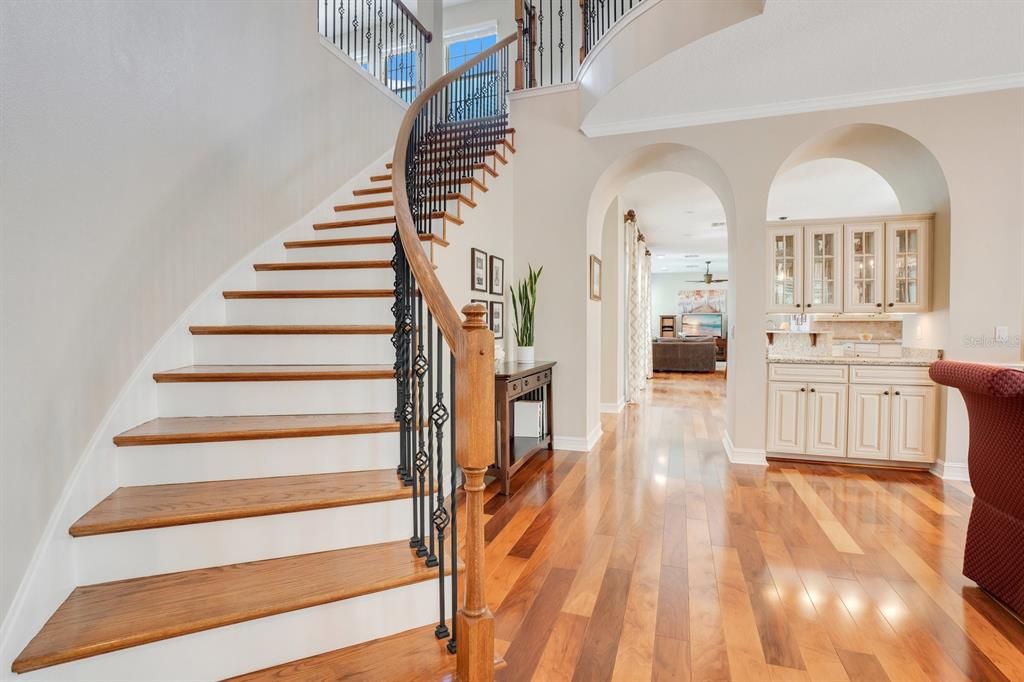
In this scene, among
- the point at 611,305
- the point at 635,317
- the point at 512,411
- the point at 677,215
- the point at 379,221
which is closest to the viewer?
the point at 379,221

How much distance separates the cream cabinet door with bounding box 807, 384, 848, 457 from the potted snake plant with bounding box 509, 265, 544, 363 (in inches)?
93.6

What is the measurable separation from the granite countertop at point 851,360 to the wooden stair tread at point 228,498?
3.51 metres

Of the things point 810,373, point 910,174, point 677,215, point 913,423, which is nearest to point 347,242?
point 810,373

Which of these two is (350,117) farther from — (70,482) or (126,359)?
(70,482)

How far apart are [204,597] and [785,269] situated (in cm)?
470

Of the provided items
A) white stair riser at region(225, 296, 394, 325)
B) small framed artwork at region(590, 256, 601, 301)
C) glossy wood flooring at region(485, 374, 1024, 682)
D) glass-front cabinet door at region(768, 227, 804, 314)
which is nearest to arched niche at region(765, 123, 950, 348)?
glass-front cabinet door at region(768, 227, 804, 314)

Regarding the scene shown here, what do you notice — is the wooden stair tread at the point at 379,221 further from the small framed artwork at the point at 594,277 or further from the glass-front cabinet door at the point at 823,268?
the glass-front cabinet door at the point at 823,268

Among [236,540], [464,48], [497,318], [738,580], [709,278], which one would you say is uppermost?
[464,48]

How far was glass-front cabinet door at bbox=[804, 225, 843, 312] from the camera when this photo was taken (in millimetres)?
4238

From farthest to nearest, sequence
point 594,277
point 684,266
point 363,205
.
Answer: point 684,266
point 594,277
point 363,205

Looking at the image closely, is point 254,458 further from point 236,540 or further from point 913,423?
point 913,423

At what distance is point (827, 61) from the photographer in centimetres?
319

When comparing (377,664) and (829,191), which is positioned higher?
(829,191)

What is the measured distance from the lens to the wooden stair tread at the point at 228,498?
154cm
